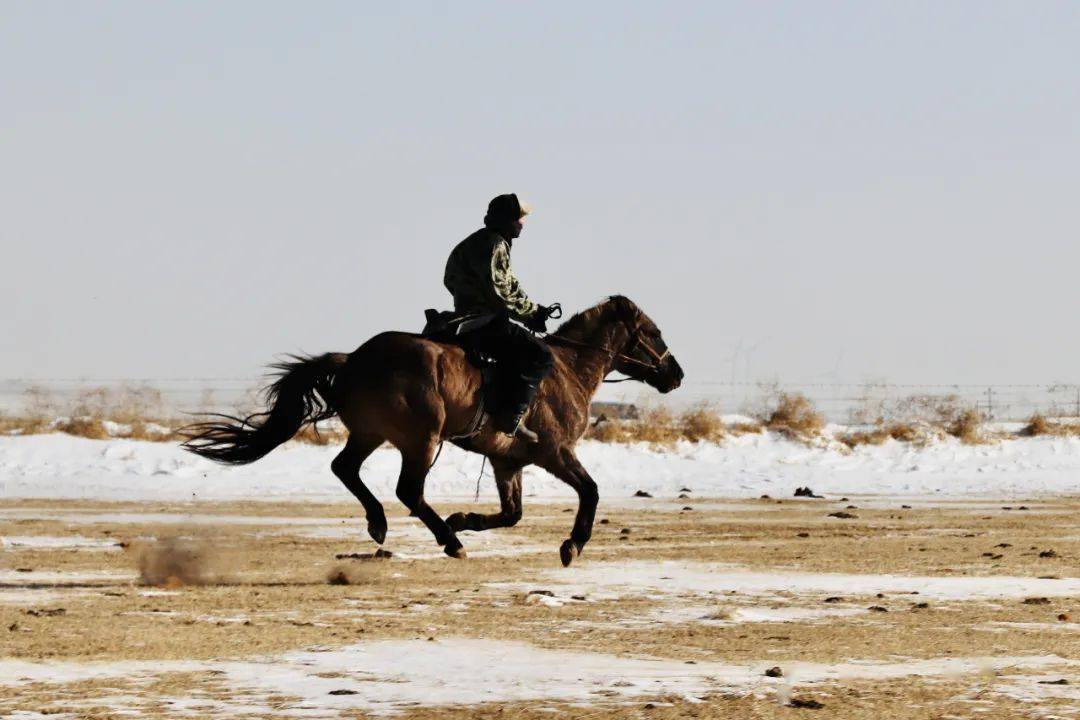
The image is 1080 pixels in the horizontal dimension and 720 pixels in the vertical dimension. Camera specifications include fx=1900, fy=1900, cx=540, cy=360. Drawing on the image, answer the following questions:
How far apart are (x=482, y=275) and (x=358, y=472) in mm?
1790

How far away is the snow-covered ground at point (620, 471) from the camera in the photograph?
29375mm

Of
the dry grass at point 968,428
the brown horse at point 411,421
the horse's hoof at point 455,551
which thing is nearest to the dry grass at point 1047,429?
the dry grass at point 968,428

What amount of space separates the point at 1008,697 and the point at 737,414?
113 ft

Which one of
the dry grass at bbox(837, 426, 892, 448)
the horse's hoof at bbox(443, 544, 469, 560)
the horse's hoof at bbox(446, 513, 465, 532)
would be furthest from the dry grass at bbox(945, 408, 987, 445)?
the horse's hoof at bbox(443, 544, 469, 560)

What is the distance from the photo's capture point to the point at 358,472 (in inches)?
559

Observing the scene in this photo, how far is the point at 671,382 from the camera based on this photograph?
17.1 metres

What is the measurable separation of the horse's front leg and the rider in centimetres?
69

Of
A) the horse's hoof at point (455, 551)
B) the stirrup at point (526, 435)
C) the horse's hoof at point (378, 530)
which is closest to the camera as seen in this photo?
the horse's hoof at point (378, 530)

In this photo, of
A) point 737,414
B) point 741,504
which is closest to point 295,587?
point 741,504

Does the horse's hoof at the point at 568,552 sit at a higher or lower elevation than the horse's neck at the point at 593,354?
lower

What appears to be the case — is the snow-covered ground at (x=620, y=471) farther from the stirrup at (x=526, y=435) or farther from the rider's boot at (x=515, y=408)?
the rider's boot at (x=515, y=408)

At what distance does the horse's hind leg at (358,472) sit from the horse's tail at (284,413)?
306 mm

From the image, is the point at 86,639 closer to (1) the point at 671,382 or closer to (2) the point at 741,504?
(1) the point at 671,382

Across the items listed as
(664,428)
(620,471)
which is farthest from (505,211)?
(664,428)
